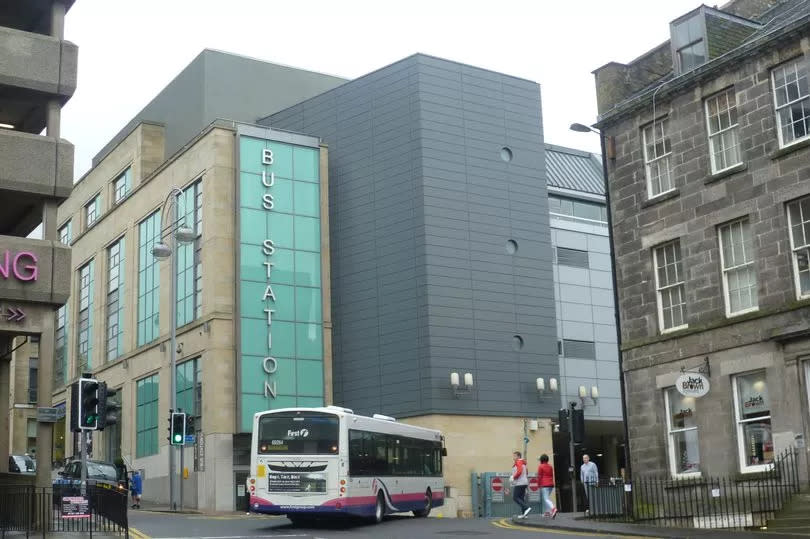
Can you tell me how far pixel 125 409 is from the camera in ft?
184

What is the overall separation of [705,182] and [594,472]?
31.4 ft

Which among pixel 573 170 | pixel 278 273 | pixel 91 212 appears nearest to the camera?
pixel 278 273

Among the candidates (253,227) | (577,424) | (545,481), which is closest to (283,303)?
(253,227)

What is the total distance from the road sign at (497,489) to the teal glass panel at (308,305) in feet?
34.8

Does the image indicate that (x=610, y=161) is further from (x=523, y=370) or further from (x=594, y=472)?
(x=523, y=370)

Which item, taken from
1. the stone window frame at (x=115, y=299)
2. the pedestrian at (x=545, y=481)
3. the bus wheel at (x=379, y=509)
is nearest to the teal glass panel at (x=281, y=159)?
the stone window frame at (x=115, y=299)

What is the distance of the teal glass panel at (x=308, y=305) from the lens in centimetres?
4944

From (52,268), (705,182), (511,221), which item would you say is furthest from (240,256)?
(705,182)

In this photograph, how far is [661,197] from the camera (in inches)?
1102

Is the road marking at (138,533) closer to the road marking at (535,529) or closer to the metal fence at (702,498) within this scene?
the road marking at (535,529)

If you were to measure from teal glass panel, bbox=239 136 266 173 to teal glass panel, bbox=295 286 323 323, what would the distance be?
5.73 m

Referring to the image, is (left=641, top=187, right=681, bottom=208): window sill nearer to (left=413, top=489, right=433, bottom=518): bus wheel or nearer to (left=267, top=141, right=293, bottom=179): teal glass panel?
(left=413, top=489, right=433, bottom=518): bus wheel

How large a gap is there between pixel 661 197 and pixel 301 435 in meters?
10.8

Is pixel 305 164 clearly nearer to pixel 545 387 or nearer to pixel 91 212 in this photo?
pixel 545 387
